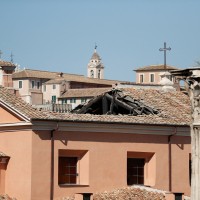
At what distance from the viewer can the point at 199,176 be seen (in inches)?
646

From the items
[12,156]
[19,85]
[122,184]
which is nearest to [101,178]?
[122,184]

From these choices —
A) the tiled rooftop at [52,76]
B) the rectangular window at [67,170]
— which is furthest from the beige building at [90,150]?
the tiled rooftop at [52,76]

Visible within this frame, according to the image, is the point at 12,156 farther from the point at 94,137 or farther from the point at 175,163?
the point at 175,163

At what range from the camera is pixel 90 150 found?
27.1 meters

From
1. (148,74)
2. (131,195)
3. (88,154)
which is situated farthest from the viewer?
(148,74)

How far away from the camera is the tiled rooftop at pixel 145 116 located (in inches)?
1051

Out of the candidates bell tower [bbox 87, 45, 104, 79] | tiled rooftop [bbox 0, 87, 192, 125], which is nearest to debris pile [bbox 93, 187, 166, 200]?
tiled rooftop [bbox 0, 87, 192, 125]

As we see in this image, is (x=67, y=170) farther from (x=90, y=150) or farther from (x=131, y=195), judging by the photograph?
(x=131, y=195)

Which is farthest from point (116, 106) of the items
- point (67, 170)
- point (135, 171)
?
point (67, 170)

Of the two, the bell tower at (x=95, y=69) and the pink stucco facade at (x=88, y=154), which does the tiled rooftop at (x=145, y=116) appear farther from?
the bell tower at (x=95, y=69)

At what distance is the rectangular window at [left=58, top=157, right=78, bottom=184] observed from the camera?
26964mm

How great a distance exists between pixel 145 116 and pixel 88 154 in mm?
2419

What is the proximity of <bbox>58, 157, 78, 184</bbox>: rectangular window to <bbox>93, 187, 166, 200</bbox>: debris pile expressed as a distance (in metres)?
1.03

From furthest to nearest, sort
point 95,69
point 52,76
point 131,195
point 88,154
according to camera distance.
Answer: point 95,69, point 52,76, point 88,154, point 131,195
